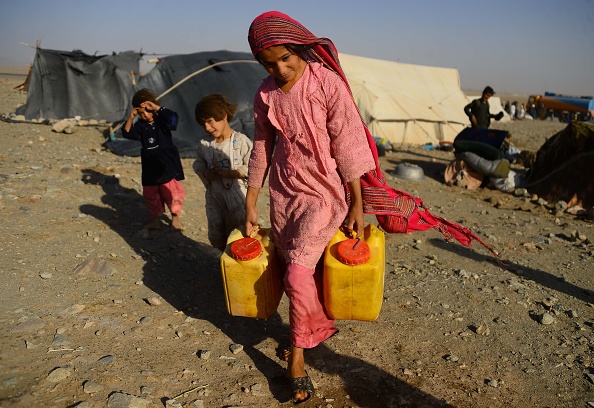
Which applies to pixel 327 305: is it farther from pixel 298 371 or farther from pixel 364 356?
pixel 364 356

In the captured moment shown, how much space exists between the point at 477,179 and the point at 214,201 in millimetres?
5511

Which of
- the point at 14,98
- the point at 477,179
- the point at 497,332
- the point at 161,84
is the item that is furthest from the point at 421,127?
the point at 14,98

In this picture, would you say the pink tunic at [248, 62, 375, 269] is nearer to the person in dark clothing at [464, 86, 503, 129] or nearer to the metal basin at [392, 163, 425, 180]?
the metal basin at [392, 163, 425, 180]

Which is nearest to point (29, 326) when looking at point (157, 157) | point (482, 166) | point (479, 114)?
point (157, 157)

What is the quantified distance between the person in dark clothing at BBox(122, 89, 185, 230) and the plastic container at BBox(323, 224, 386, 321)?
8.41 ft

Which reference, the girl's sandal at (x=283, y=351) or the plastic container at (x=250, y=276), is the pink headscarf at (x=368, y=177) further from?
the girl's sandal at (x=283, y=351)

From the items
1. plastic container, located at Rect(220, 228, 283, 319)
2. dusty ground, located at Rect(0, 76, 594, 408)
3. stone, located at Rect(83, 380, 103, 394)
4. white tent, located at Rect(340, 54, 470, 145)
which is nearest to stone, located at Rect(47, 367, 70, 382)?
dusty ground, located at Rect(0, 76, 594, 408)

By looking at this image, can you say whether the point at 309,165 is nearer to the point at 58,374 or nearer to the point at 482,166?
the point at 58,374

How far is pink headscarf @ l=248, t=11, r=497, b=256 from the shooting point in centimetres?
194

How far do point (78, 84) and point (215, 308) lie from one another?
11.2 m

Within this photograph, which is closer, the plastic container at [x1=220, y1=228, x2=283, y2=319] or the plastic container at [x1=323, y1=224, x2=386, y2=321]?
the plastic container at [x1=323, y1=224, x2=386, y2=321]

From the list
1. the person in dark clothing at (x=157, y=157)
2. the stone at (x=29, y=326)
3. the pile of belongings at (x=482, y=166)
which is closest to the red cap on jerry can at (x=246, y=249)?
the stone at (x=29, y=326)

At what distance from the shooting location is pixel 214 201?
3.34 meters

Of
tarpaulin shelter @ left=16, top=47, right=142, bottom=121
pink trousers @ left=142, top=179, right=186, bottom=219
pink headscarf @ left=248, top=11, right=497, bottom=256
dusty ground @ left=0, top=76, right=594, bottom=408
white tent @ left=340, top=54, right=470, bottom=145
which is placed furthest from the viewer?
tarpaulin shelter @ left=16, top=47, right=142, bottom=121
